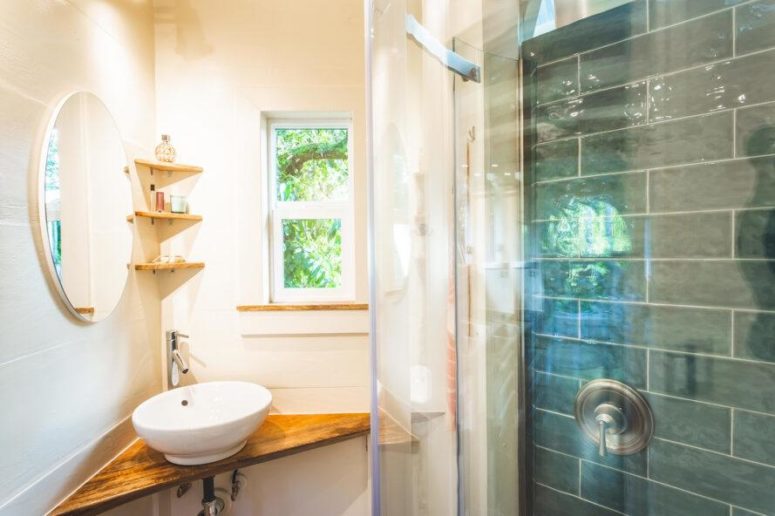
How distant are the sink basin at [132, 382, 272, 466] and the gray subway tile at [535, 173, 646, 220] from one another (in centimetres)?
108

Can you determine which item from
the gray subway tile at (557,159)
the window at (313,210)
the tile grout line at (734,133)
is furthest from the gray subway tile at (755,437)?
the window at (313,210)

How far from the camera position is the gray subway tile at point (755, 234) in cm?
71

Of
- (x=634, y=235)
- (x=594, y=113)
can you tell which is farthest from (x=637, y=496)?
(x=594, y=113)

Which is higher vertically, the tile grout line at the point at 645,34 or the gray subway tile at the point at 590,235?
the tile grout line at the point at 645,34

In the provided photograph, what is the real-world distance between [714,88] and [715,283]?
0.43m

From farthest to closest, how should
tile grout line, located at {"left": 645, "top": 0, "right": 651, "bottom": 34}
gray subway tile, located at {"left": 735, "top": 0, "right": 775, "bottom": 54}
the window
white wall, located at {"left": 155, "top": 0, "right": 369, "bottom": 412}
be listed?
the window < white wall, located at {"left": 155, "top": 0, "right": 369, "bottom": 412} < tile grout line, located at {"left": 645, "top": 0, "right": 651, "bottom": 34} < gray subway tile, located at {"left": 735, "top": 0, "right": 775, "bottom": 54}

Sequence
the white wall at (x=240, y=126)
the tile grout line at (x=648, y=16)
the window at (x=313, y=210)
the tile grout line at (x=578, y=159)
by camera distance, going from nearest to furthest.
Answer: the tile grout line at (x=648, y=16)
the tile grout line at (x=578, y=159)
the white wall at (x=240, y=126)
the window at (x=313, y=210)

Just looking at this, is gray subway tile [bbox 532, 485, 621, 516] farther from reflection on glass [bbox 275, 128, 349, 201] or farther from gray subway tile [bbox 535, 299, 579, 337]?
reflection on glass [bbox 275, 128, 349, 201]

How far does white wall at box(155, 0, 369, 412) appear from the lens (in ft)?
4.49

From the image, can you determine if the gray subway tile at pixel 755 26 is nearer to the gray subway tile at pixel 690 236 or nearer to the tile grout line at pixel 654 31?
the tile grout line at pixel 654 31

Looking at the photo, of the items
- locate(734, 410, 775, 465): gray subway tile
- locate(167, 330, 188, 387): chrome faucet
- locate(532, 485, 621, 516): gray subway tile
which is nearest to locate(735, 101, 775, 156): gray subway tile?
locate(734, 410, 775, 465): gray subway tile

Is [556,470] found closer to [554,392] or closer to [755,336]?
[554,392]

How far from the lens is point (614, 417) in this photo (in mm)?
887

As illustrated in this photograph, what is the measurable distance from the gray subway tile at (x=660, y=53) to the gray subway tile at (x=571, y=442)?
92cm
